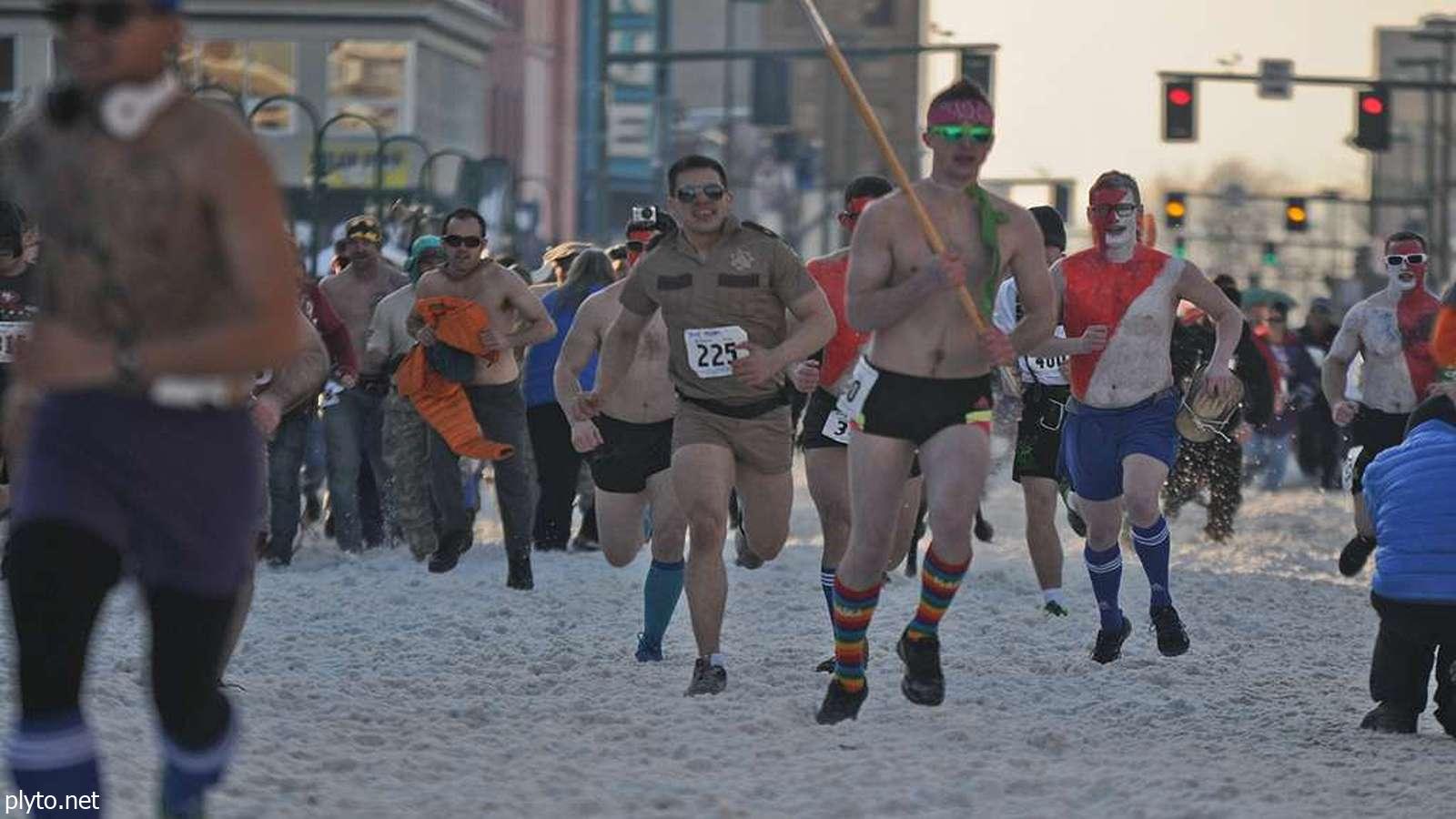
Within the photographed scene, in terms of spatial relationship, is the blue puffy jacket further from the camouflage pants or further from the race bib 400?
the camouflage pants

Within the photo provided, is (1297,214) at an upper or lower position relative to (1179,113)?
lower

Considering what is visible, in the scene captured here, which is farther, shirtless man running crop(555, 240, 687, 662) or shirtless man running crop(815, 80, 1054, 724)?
shirtless man running crop(555, 240, 687, 662)

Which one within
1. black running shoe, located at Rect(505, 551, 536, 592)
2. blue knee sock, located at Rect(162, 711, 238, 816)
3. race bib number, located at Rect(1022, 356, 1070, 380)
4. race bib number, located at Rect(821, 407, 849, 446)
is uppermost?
race bib number, located at Rect(1022, 356, 1070, 380)

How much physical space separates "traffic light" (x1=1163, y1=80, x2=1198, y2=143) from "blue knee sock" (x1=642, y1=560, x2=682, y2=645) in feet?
92.1

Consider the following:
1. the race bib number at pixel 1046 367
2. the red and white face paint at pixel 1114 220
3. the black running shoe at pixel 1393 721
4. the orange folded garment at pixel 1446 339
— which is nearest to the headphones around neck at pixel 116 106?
the black running shoe at pixel 1393 721

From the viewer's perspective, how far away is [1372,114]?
3956 cm

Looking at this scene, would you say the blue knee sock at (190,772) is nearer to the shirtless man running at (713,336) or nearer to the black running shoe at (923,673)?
the black running shoe at (923,673)

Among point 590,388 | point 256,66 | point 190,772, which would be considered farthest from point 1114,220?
point 256,66

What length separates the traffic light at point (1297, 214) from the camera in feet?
167

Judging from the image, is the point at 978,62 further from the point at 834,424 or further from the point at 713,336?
the point at 713,336

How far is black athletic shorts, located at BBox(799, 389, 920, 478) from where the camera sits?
12633mm

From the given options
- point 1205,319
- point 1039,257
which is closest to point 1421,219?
point 1205,319

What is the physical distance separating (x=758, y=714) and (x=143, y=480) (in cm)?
478

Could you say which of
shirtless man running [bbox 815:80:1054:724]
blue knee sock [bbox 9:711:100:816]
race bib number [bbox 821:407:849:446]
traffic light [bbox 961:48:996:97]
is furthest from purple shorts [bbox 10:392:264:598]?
traffic light [bbox 961:48:996:97]
